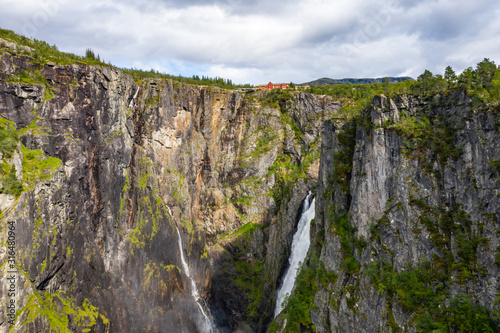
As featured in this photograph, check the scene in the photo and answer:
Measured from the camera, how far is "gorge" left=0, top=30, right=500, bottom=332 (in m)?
23.9

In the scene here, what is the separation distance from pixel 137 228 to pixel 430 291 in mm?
42532

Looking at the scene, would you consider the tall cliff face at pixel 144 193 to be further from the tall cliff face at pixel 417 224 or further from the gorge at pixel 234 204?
the tall cliff face at pixel 417 224

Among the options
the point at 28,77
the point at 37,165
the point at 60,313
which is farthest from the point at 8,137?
the point at 60,313

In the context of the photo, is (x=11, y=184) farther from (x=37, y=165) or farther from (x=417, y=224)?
(x=417, y=224)

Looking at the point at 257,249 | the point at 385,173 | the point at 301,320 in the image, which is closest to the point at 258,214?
the point at 257,249

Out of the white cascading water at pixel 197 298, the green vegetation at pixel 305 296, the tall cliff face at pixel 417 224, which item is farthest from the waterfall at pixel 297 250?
the white cascading water at pixel 197 298

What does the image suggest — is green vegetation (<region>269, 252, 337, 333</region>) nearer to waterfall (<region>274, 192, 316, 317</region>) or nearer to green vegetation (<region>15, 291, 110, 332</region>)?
waterfall (<region>274, 192, 316, 317</region>)

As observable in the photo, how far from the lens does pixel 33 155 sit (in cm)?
3972

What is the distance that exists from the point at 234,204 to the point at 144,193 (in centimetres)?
1830

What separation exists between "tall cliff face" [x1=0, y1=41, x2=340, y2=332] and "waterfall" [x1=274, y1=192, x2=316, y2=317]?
281cm

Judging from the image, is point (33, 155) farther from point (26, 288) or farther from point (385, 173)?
point (385, 173)

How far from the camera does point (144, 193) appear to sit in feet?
175

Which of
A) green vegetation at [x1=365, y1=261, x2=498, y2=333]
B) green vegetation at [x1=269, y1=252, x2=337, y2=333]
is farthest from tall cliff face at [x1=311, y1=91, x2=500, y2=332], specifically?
green vegetation at [x1=269, y1=252, x2=337, y2=333]

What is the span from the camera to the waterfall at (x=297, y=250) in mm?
47281
